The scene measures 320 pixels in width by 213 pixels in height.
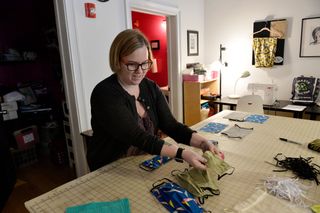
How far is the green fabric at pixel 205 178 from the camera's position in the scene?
917 millimetres

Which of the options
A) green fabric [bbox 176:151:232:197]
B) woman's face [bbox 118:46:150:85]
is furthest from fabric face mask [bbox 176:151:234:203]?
woman's face [bbox 118:46:150:85]

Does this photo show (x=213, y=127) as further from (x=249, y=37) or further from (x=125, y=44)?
(x=249, y=37)

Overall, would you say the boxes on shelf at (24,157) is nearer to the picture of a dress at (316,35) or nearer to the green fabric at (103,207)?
the green fabric at (103,207)

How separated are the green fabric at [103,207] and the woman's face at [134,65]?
1.86ft

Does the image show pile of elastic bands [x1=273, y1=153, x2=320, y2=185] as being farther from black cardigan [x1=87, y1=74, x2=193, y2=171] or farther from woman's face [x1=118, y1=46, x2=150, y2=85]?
woman's face [x1=118, y1=46, x2=150, y2=85]

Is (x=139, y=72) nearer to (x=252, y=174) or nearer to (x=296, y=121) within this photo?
(x=252, y=174)

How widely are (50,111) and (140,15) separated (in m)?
2.56

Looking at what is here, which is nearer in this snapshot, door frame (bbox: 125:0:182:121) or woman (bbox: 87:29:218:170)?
woman (bbox: 87:29:218:170)

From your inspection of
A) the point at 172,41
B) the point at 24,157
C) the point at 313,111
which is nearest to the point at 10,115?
the point at 24,157

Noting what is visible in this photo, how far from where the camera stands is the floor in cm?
230

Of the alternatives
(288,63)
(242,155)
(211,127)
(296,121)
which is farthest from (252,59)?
(242,155)

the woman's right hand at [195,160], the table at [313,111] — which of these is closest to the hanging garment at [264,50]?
the table at [313,111]

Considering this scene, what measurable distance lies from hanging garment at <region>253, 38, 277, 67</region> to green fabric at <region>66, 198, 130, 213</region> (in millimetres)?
3083

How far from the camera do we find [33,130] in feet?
10.5
